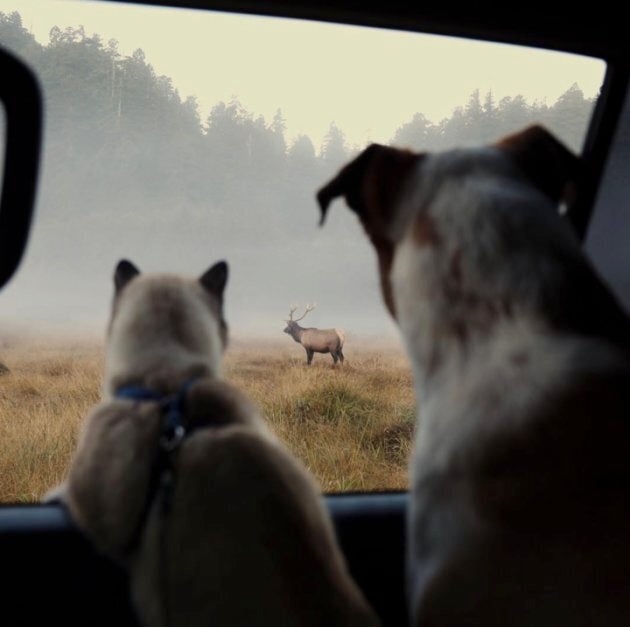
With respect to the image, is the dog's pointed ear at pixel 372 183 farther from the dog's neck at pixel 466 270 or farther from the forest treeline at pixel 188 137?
the forest treeline at pixel 188 137

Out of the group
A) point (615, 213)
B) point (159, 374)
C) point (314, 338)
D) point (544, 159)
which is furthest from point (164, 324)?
point (615, 213)

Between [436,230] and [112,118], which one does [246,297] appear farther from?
[436,230]

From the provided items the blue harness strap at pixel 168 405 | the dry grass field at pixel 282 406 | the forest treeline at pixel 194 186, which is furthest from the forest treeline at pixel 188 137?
the blue harness strap at pixel 168 405

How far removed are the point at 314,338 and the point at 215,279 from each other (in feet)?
1.68

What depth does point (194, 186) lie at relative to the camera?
254cm

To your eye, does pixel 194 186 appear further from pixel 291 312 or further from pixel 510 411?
pixel 510 411

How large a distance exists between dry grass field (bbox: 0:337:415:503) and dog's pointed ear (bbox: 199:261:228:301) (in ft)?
0.77

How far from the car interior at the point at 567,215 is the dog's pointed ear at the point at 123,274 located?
0.65 m

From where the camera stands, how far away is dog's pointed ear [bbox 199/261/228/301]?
2266 millimetres

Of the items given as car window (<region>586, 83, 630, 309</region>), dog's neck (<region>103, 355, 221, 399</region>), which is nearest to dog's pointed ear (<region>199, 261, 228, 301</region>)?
dog's neck (<region>103, 355, 221, 399</region>)

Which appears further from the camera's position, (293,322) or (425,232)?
(293,322)

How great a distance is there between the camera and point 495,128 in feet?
8.36

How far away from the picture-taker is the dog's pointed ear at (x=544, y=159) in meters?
1.67

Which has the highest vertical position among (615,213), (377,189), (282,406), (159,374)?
(377,189)
